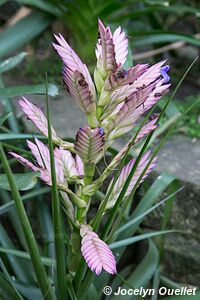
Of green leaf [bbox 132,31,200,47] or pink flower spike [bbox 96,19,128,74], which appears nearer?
pink flower spike [bbox 96,19,128,74]

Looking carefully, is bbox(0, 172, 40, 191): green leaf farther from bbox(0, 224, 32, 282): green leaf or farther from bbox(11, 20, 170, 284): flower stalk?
bbox(0, 224, 32, 282): green leaf

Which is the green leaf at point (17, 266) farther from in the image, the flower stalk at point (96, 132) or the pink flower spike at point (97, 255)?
the pink flower spike at point (97, 255)

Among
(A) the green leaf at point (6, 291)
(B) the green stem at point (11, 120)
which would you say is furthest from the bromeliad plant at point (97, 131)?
(B) the green stem at point (11, 120)

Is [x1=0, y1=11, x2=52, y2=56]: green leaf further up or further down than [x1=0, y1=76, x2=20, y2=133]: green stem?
further up

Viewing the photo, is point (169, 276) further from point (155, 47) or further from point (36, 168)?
→ point (155, 47)

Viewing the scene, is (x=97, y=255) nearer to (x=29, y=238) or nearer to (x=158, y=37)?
(x=29, y=238)

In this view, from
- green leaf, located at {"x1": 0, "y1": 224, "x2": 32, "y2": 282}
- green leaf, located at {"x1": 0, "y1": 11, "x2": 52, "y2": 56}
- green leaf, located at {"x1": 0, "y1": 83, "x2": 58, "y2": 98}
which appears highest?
green leaf, located at {"x1": 0, "y1": 83, "x2": 58, "y2": 98}

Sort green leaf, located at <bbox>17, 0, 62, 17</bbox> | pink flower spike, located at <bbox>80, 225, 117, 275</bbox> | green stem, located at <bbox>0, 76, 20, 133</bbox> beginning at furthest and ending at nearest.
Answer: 1. green leaf, located at <bbox>17, 0, 62, 17</bbox>
2. green stem, located at <bbox>0, 76, 20, 133</bbox>
3. pink flower spike, located at <bbox>80, 225, 117, 275</bbox>

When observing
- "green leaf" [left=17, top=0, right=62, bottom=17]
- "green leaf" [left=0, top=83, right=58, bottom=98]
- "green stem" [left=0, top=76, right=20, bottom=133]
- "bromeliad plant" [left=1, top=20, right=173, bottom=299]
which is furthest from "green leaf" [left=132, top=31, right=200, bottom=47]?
"bromeliad plant" [left=1, top=20, right=173, bottom=299]
